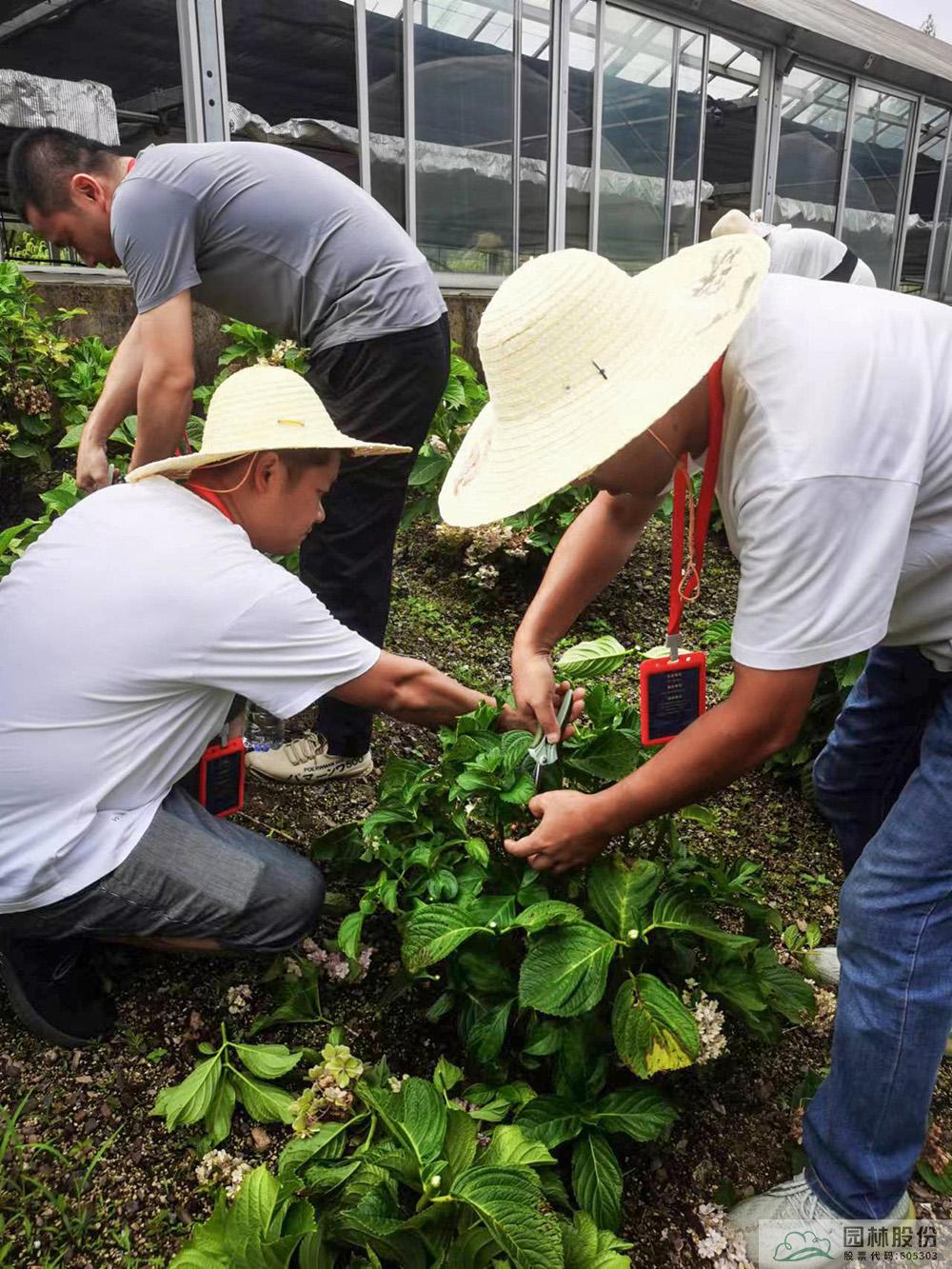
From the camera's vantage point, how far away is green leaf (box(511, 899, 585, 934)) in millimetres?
1617

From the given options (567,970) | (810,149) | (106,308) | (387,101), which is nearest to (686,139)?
(810,149)

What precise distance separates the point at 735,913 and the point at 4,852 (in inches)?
63.9

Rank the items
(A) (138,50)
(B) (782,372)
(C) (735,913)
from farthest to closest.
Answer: (A) (138,50) < (C) (735,913) < (B) (782,372)

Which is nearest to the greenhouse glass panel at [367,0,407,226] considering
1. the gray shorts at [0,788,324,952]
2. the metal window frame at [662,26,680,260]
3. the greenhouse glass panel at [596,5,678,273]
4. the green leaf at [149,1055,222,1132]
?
the greenhouse glass panel at [596,5,678,273]

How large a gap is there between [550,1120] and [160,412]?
1.99m

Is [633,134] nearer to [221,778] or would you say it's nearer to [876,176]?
[876,176]

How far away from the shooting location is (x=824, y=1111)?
151 cm

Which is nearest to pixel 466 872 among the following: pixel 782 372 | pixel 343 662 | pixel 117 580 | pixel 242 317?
pixel 343 662

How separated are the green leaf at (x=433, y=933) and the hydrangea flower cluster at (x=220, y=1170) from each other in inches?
17.1

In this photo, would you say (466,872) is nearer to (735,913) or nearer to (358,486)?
(735,913)

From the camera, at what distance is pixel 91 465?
2.91 metres

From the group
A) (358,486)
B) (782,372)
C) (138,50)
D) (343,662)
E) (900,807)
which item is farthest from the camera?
(138,50)

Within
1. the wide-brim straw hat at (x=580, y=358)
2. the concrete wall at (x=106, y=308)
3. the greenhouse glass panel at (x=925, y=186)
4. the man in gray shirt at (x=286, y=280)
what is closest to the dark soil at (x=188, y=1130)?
the man in gray shirt at (x=286, y=280)

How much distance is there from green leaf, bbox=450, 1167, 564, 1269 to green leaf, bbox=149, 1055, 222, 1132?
608 mm
